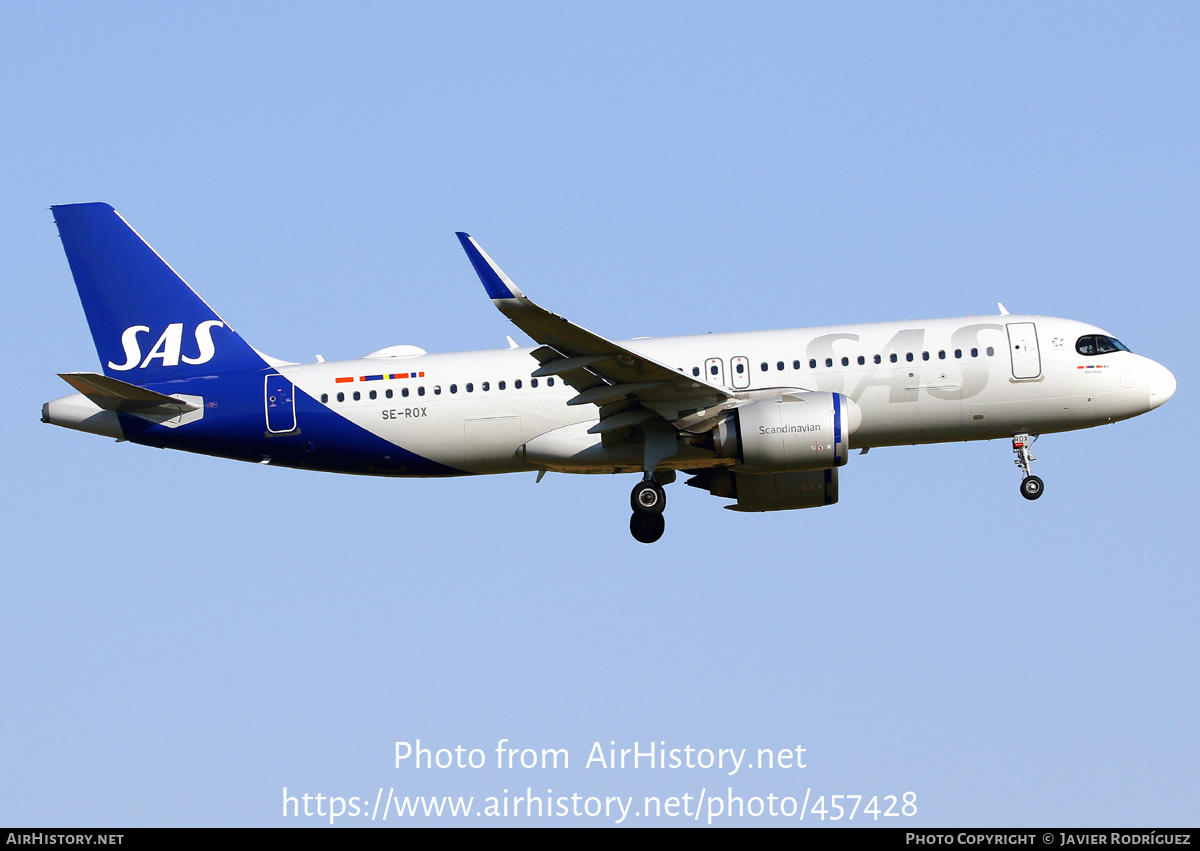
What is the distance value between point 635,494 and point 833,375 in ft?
18.3

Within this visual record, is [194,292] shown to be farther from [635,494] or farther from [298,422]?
[635,494]

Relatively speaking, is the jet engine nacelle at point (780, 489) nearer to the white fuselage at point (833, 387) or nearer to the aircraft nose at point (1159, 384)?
the white fuselage at point (833, 387)

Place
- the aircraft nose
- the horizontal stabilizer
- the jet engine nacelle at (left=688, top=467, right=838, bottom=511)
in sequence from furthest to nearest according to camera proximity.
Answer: the jet engine nacelle at (left=688, top=467, right=838, bottom=511), the aircraft nose, the horizontal stabilizer

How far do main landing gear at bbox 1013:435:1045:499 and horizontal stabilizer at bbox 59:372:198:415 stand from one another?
20202 millimetres

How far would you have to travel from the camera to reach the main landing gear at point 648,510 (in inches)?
1361

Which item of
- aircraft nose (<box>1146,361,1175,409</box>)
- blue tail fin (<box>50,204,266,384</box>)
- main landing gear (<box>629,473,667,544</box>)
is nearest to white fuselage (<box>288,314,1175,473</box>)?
aircraft nose (<box>1146,361,1175,409</box>)

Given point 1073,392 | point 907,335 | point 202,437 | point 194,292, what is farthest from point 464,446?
point 1073,392

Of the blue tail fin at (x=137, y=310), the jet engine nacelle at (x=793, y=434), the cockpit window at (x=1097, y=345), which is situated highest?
the blue tail fin at (x=137, y=310)

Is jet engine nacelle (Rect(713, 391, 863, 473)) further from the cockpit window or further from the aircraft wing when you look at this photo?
the cockpit window

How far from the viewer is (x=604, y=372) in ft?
105

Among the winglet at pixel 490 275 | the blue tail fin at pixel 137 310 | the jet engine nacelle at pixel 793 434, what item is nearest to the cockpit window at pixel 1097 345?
the jet engine nacelle at pixel 793 434

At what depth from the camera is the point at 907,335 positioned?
34000 millimetres

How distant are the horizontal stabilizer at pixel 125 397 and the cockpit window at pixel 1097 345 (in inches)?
848

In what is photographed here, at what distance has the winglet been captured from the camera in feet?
93.5
